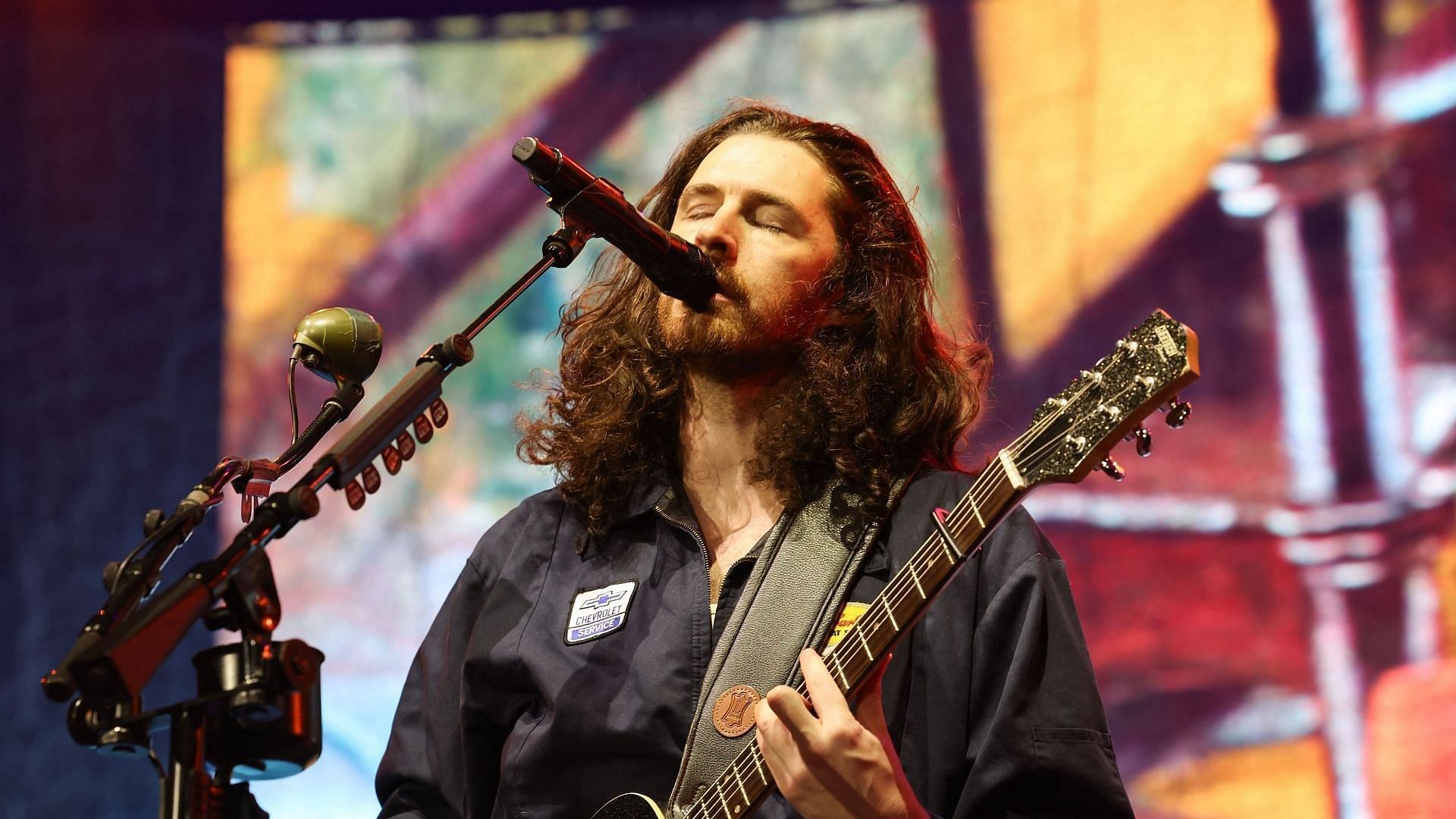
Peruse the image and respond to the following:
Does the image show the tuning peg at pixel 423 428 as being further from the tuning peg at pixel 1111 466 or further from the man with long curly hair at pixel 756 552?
the tuning peg at pixel 1111 466

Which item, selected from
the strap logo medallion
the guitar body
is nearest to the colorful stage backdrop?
the strap logo medallion

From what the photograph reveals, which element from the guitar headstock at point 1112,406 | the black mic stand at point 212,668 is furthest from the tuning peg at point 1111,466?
the black mic stand at point 212,668

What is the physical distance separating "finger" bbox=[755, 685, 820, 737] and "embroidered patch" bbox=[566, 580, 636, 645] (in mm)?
485

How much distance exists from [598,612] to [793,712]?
57 centimetres

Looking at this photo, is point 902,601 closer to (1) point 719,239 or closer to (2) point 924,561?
(2) point 924,561

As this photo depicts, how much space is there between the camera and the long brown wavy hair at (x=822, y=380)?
2.52m

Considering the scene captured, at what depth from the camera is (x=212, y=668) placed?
1.62 m

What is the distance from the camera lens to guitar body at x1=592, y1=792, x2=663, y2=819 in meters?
2.15

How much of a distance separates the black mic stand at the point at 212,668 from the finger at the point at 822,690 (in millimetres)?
666

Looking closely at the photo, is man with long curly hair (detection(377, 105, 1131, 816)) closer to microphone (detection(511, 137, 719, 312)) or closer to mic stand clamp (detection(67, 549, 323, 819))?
microphone (detection(511, 137, 719, 312))

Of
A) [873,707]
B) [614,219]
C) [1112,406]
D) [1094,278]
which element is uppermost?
[1094,278]

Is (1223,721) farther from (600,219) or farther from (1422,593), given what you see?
(600,219)

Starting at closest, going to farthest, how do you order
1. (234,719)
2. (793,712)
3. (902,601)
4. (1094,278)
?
(234,719) → (793,712) → (902,601) → (1094,278)

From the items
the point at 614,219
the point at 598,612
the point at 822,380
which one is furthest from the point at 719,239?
the point at 598,612
